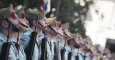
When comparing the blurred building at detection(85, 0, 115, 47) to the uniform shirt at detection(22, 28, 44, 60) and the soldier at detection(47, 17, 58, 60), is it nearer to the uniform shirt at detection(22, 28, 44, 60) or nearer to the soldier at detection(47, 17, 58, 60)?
Result: the soldier at detection(47, 17, 58, 60)

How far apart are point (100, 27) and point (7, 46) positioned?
35.2m

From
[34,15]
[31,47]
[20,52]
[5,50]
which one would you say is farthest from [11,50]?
[34,15]

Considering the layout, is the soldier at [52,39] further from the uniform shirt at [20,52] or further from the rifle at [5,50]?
the rifle at [5,50]

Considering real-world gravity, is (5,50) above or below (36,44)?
below

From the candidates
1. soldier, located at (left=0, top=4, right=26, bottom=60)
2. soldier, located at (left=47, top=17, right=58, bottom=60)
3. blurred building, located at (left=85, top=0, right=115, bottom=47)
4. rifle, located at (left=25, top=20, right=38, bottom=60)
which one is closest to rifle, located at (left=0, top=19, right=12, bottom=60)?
soldier, located at (left=0, top=4, right=26, bottom=60)

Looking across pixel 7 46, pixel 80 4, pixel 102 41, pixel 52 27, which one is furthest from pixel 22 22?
pixel 102 41

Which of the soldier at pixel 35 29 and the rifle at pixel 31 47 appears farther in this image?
the soldier at pixel 35 29

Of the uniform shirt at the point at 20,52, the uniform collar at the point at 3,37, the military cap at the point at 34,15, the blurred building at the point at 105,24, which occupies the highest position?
the blurred building at the point at 105,24

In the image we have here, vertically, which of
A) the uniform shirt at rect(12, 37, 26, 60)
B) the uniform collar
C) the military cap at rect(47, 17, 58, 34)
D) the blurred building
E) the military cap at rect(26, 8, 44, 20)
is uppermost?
the blurred building

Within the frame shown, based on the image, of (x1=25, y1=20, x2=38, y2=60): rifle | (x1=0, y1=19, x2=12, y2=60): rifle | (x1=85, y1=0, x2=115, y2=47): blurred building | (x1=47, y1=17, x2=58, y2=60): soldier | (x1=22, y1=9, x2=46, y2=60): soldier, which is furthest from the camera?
(x1=85, y1=0, x2=115, y2=47): blurred building

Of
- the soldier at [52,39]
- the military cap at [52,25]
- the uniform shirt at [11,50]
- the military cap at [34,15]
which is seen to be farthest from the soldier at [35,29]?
the uniform shirt at [11,50]

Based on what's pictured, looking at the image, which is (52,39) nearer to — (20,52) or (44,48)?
(44,48)

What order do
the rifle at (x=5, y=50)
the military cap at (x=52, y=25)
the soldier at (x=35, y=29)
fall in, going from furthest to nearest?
the military cap at (x=52, y=25), the soldier at (x=35, y=29), the rifle at (x=5, y=50)

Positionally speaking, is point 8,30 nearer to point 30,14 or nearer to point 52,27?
point 30,14
